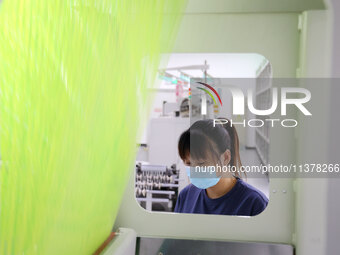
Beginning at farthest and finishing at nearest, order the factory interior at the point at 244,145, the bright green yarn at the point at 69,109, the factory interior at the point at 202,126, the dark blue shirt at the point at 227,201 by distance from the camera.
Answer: the dark blue shirt at the point at 227,201, the factory interior at the point at 244,145, the factory interior at the point at 202,126, the bright green yarn at the point at 69,109

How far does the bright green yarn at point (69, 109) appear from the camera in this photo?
68 centimetres

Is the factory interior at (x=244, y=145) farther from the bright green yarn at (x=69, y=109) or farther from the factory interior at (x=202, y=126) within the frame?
the bright green yarn at (x=69, y=109)

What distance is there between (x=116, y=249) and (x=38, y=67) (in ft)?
2.97

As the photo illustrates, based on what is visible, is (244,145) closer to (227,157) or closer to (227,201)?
(227,157)

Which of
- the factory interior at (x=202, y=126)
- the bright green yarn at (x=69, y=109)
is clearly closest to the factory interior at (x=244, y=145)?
the factory interior at (x=202, y=126)

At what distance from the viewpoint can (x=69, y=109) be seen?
0.85 meters

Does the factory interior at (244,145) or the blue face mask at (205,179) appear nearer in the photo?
the factory interior at (244,145)

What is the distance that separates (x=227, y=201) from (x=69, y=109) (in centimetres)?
115

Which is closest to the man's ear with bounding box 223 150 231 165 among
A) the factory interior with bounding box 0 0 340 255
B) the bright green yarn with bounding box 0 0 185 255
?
the factory interior with bounding box 0 0 340 255

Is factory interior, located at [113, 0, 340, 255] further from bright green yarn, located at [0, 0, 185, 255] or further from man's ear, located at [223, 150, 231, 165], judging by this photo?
bright green yarn, located at [0, 0, 185, 255]

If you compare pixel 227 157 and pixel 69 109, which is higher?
pixel 69 109

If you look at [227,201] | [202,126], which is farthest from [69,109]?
[227,201]

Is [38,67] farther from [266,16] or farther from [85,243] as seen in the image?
[266,16]

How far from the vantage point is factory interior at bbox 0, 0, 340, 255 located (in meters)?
1.10
